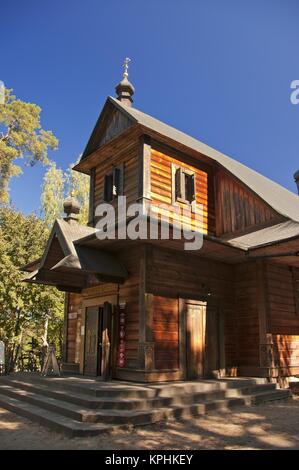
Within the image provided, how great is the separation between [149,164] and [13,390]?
7.55 m

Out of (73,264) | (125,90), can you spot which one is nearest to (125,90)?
(125,90)

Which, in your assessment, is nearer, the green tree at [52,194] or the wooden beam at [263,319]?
the wooden beam at [263,319]

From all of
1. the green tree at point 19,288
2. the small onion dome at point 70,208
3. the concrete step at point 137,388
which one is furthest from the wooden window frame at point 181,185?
the green tree at point 19,288

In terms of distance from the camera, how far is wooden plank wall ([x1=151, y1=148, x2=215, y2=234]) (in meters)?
12.4

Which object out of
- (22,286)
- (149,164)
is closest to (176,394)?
(149,164)

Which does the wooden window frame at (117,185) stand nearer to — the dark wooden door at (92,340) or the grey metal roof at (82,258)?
the grey metal roof at (82,258)

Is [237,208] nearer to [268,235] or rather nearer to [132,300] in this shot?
[268,235]

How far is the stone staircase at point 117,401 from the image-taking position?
7094 millimetres

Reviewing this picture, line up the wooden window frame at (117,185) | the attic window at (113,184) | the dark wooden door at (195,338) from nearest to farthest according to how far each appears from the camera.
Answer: the dark wooden door at (195,338), the wooden window frame at (117,185), the attic window at (113,184)

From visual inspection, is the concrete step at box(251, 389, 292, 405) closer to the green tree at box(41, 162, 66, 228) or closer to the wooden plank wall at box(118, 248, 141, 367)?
the wooden plank wall at box(118, 248, 141, 367)

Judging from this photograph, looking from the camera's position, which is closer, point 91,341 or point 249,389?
point 249,389

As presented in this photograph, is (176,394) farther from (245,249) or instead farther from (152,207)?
(152,207)

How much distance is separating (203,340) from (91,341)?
340 cm

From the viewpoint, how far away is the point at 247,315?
489 inches
